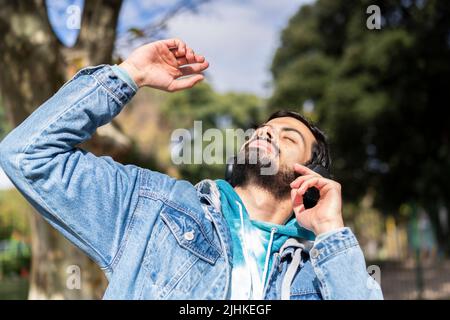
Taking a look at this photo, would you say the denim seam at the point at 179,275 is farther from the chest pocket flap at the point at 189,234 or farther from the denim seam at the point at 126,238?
the denim seam at the point at 126,238

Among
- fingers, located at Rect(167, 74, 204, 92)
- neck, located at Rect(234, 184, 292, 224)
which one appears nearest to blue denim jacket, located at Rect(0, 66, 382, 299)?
fingers, located at Rect(167, 74, 204, 92)

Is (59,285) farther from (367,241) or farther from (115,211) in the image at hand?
(367,241)

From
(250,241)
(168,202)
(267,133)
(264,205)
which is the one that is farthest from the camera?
(267,133)

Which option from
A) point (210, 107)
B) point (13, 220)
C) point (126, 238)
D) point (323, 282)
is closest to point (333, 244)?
point (323, 282)

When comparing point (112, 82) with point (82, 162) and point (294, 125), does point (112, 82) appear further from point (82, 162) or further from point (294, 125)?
point (294, 125)

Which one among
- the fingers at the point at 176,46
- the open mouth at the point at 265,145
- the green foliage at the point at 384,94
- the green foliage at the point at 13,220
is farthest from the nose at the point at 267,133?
the green foliage at the point at 13,220

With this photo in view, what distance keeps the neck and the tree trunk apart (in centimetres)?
307

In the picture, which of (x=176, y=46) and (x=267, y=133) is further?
(x=267, y=133)

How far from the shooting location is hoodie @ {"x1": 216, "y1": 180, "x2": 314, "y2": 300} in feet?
6.32

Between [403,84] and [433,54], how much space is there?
128 cm

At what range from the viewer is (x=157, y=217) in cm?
192

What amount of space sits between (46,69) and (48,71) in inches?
1.0

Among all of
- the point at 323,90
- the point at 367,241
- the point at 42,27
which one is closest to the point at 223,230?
the point at 42,27

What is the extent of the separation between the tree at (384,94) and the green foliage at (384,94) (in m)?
0.03
